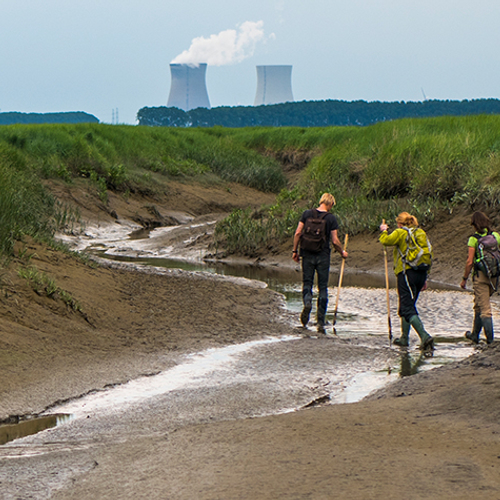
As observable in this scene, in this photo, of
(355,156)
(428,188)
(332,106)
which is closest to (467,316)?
(428,188)

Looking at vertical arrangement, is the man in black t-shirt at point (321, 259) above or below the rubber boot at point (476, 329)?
above

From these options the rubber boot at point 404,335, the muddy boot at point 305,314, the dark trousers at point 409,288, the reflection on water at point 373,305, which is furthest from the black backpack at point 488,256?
the muddy boot at point 305,314

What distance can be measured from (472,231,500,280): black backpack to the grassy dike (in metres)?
6.26

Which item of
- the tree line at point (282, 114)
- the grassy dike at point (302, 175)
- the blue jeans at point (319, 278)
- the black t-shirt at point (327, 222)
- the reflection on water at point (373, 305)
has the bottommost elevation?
the reflection on water at point (373, 305)

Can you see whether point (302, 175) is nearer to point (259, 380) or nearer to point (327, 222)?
point (327, 222)

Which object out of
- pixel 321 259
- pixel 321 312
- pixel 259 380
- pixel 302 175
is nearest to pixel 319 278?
pixel 321 259

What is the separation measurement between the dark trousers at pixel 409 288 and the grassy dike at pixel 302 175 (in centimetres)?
533

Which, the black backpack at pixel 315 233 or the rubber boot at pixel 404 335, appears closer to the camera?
the rubber boot at pixel 404 335

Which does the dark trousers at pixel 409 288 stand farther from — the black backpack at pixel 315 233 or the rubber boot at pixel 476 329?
the black backpack at pixel 315 233

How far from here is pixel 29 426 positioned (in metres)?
6.26

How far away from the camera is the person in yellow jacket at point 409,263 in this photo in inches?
373

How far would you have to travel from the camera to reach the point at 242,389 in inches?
291

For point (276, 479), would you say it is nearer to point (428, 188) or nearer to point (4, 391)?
point (4, 391)

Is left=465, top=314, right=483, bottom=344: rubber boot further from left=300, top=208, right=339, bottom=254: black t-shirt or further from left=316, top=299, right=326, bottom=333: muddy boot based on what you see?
left=300, top=208, right=339, bottom=254: black t-shirt
